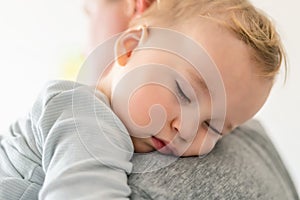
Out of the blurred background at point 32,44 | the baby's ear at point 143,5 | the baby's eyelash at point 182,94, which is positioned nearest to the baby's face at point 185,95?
the baby's eyelash at point 182,94

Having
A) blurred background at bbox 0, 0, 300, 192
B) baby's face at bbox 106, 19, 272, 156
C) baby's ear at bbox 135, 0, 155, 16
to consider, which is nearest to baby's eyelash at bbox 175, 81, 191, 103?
baby's face at bbox 106, 19, 272, 156

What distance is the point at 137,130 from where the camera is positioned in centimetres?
69

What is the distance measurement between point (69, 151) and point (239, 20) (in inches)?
11.4

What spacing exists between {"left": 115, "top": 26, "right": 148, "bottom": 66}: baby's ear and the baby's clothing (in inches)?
2.7

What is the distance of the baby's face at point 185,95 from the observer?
2.24ft

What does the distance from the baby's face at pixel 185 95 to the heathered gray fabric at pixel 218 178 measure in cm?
3

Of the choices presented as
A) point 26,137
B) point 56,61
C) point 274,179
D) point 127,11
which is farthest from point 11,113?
point 274,179

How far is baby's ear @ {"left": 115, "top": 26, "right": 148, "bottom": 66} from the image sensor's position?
2.41ft

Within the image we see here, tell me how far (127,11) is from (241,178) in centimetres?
37

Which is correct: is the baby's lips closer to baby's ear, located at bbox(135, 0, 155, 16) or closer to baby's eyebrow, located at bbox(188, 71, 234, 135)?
baby's eyebrow, located at bbox(188, 71, 234, 135)

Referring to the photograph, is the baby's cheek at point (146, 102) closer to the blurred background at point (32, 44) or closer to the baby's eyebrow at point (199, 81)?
the baby's eyebrow at point (199, 81)

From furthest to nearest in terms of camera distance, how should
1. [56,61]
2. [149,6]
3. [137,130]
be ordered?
[56,61] < [149,6] < [137,130]

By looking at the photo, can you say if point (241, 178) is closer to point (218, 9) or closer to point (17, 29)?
point (218, 9)

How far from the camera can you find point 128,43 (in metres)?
0.75
